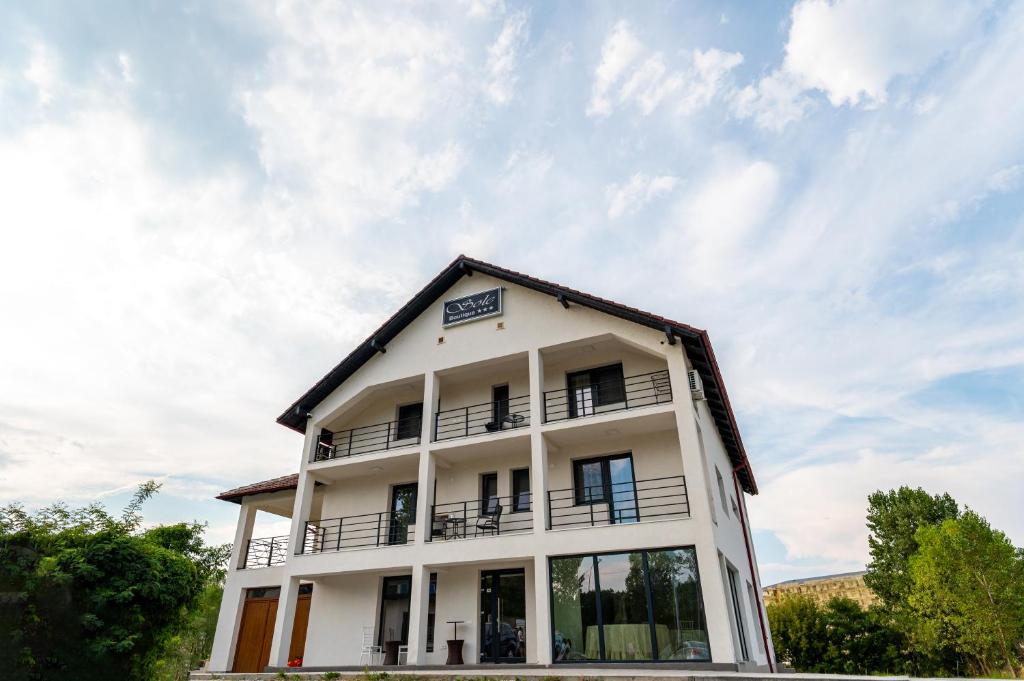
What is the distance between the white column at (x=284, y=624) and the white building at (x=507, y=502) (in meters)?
0.05

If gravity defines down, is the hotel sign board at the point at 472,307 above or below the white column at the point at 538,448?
above

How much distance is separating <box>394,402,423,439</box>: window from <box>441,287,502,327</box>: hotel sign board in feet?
9.54

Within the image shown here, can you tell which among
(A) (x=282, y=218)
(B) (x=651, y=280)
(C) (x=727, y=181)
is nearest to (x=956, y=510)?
(B) (x=651, y=280)

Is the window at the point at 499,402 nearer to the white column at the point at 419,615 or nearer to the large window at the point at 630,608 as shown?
the white column at the point at 419,615

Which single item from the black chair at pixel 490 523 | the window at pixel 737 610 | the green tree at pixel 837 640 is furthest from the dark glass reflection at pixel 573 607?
the green tree at pixel 837 640

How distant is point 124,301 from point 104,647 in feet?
25.7

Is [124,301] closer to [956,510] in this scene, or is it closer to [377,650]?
[377,650]

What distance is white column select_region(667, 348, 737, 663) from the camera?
37.0ft

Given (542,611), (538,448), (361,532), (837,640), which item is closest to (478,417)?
(538,448)

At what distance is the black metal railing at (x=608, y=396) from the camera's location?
14.8m

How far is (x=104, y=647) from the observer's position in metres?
11.9

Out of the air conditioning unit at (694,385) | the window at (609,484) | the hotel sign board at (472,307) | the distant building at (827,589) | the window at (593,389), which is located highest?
the hotel sign board at (472,307)

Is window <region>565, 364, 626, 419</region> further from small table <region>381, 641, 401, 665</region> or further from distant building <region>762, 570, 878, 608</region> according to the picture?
distant building <region>762, 570, 878, 608</region>

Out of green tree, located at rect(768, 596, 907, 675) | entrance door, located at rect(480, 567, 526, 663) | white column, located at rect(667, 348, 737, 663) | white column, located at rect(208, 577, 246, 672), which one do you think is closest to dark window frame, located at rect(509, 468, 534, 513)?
entrance door, located at rect(480, 567, 526, 663)
